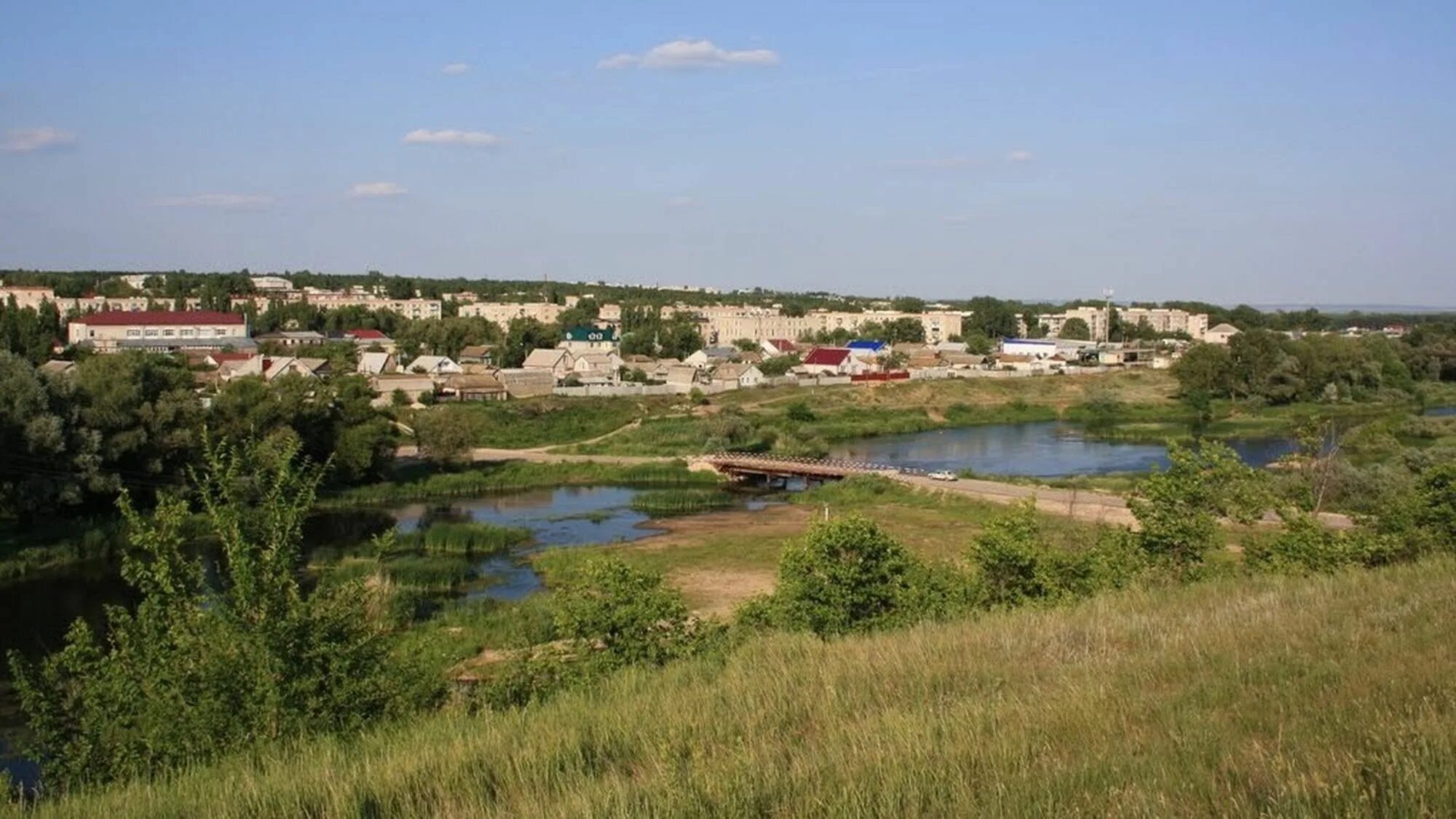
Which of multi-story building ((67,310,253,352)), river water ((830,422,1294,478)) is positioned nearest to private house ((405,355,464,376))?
multi-story building ((67,310,253,352))

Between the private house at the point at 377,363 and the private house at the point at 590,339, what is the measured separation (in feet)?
43.4

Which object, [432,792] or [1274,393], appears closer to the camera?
[432,792]

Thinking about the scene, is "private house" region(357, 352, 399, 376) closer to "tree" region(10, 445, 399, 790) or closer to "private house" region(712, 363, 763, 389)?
"private house" region(712, 363, 763, 389)

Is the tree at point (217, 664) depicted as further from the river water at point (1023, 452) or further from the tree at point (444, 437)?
the river water at point (1023, 452)

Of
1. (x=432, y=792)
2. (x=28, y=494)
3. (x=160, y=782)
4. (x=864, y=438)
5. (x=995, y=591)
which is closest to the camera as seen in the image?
(x=432, y=792)

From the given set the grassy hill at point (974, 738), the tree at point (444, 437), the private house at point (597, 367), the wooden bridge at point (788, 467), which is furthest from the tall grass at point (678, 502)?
the private house at point (597, 367)

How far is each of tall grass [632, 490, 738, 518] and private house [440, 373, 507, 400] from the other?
2618 centimetres

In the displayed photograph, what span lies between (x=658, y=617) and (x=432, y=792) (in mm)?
6798

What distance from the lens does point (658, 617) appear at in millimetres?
12305

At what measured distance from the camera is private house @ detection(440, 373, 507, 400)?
64750 mm

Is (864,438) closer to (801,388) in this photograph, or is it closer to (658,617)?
(801,388)

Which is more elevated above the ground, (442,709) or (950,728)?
(950,728)

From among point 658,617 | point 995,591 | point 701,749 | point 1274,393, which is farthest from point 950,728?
point 1274,393

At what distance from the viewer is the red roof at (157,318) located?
81.5 meters
